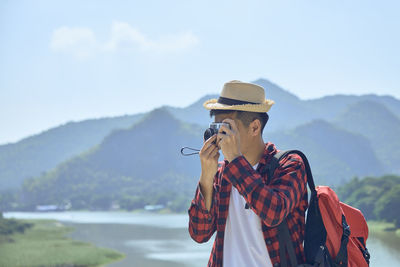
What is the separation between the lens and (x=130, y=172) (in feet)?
479

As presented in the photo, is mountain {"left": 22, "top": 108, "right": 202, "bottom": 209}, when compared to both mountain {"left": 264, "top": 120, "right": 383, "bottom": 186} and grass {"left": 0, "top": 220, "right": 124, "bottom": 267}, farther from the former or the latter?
grass {"left": 0, "top": 220, "right": 124, "bottom": 267}

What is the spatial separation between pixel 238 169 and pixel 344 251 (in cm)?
53

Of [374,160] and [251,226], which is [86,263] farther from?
[374,160]

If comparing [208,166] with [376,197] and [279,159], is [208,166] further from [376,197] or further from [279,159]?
[376,197]

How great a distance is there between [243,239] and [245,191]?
288 millimetres

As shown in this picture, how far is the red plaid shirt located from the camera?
78.5 inches

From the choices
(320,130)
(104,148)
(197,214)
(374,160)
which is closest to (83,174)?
(104,148)

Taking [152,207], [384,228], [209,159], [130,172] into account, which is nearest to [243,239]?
[209,159]

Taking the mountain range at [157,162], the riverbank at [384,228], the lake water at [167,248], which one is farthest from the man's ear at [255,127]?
the mountain range at [157,162]

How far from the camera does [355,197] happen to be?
161ft

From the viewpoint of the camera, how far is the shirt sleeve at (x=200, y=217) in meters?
2.35

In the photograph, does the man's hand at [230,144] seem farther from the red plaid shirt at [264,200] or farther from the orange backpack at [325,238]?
the orange backpack at [325,238]

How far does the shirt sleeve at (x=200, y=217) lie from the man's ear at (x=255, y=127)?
33 cm

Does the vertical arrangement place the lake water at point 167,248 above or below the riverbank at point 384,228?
below
